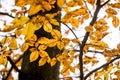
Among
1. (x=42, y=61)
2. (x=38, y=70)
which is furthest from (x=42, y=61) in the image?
(x=38, y=70)

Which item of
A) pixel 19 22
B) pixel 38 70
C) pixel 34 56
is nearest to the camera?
pixel 19 22

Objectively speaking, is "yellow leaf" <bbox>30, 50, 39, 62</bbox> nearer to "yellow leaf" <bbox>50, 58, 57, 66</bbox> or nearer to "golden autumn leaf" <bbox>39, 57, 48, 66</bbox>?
"golden autumn leaf" <bbox>39, 57, 48, 66</bbox>

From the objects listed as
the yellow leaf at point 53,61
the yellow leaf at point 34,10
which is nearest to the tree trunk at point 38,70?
the yellow leaf at point 53,61

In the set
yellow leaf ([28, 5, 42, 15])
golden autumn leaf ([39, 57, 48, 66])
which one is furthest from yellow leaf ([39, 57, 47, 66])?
yellow leaf ([28, 5, 42, 15])

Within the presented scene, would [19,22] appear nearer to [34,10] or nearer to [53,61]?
[34,10]

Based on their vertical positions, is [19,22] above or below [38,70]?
above

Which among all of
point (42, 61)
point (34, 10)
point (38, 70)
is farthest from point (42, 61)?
point (34, 10)

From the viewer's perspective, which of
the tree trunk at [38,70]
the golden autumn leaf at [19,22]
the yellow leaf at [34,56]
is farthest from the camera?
the tree trunk at [38,70]

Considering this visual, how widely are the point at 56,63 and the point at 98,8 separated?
2.37 feet

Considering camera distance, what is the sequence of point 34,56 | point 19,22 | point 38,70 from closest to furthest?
point 19,22, point 34,56, point 38,70

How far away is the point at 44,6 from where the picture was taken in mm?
1594

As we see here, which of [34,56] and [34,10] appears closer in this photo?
[34,10]

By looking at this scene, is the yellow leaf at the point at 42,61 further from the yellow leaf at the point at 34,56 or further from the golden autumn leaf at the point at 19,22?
the golden autumn leaf at the point at 19,22

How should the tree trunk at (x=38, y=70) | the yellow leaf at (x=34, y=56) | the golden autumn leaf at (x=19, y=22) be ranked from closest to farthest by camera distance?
the golden autumn leaf at (x=19, y=22) → the yellow leaf at (x=34, y=56) → the tree trunk at (x=38, y=70)
